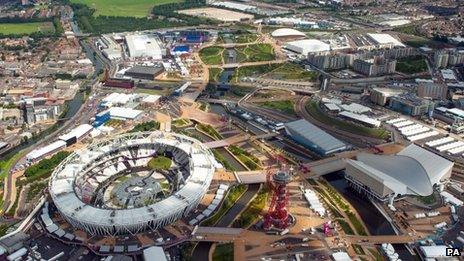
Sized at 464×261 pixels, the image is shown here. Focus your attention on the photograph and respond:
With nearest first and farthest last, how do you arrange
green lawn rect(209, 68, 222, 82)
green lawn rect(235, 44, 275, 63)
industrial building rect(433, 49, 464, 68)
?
green lawn rect(209, 68, 222, 82)
industrial building rect(433, 49, 464, 68)
green lawn rect(235, 44, 275, 63)

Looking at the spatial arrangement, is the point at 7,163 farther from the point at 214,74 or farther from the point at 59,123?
the point at 214,74

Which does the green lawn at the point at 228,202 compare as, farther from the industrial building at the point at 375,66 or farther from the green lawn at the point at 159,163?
the industrial building at the point at 375,66

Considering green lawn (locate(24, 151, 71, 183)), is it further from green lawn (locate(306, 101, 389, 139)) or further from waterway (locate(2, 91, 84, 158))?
green lawn (locate(306, 101, 389, 139))

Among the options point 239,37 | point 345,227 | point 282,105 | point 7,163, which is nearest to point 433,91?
point 282,105

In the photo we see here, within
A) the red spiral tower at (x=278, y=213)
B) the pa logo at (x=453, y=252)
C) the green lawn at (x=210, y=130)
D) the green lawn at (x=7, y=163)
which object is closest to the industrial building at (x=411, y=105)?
the green lawn at (x=210, y=130)

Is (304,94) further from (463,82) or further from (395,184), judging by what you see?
(395,184)

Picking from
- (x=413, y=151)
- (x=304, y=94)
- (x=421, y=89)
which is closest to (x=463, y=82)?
(x=421, y=89)

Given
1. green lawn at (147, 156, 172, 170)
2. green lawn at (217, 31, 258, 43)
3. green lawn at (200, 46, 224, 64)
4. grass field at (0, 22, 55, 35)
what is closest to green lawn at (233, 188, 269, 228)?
green lawn at (147, 156, 172, 170)
